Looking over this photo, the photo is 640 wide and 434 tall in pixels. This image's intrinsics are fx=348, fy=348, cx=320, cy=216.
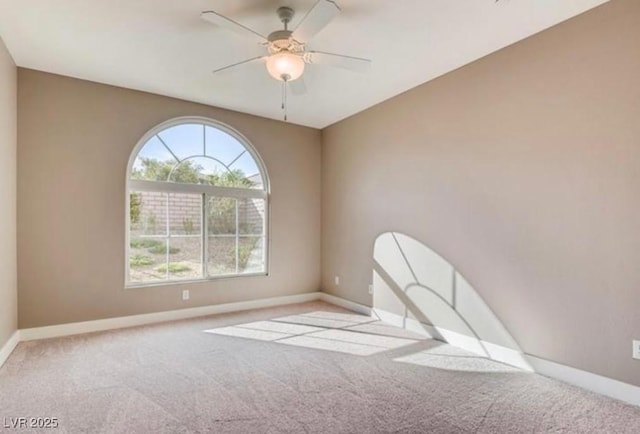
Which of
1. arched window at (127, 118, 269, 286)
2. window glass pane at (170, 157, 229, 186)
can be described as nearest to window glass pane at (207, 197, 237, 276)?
arched window at (127, 118, 269, 286)

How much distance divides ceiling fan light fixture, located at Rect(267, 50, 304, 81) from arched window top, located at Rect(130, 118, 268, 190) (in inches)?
87.1

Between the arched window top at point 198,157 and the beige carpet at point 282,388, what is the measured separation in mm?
1885

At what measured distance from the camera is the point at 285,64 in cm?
250

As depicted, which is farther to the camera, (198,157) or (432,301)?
(198,157)

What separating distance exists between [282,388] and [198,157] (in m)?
3.05

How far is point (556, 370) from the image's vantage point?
106 inches

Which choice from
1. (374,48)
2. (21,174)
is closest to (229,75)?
(374,48)

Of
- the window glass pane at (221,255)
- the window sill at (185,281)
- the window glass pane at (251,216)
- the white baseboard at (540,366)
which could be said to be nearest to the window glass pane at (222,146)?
the window glass pane at (251,216)

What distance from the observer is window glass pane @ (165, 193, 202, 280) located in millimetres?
4285

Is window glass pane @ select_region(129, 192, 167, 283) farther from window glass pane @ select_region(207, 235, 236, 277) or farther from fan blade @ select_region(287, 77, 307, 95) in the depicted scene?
fan blade @ select_region(287, 77, 307, 95)

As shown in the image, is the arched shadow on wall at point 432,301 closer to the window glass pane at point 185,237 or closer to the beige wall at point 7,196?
the window glass pane at point 185,237

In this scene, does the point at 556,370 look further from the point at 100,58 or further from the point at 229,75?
the point at 100,58

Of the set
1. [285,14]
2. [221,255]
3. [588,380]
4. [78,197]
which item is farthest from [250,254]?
[588,380]

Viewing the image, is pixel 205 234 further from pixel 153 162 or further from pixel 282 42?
pixel 282 42
